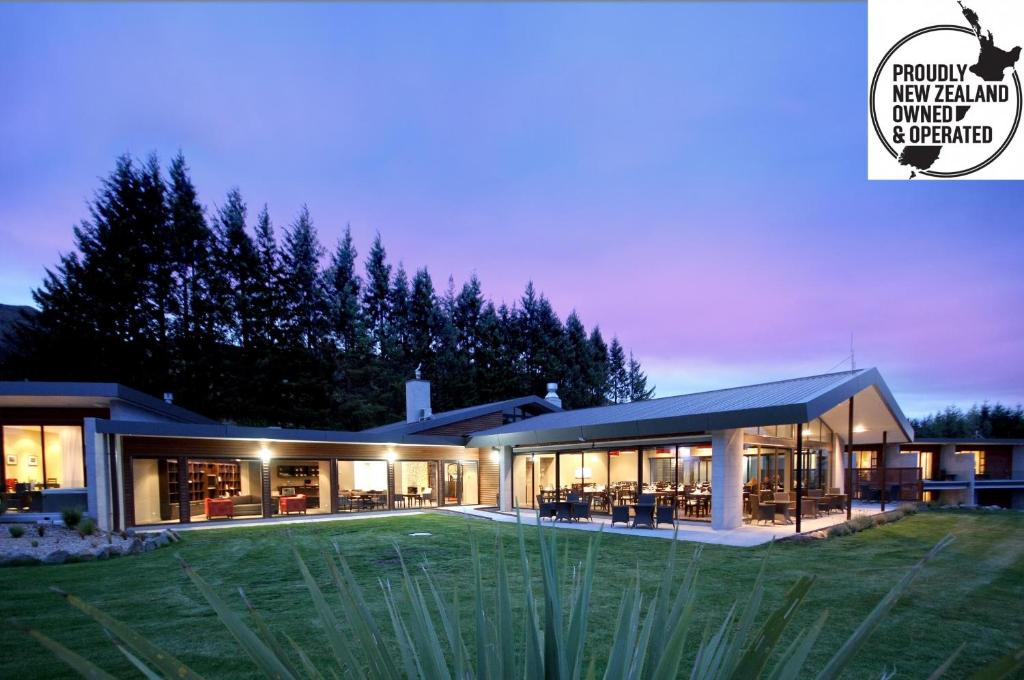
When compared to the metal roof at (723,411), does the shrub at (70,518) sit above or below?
below

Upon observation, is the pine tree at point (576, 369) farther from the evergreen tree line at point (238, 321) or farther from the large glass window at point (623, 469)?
the large glass window at point (623, 469)

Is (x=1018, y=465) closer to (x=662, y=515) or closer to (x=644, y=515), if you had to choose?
(x=662, y=515)

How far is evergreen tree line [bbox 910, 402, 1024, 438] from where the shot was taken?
143 feet

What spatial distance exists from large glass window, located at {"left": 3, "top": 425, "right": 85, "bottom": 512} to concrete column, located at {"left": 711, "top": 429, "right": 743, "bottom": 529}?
70.0ft

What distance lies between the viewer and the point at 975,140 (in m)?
8.59

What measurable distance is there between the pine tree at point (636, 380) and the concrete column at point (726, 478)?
42.4m

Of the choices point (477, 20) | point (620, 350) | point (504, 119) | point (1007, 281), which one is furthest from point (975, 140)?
point (620, 350)

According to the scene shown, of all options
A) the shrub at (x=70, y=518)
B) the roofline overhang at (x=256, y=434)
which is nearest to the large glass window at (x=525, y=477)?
the roofline overhang at (x=256, y=434)

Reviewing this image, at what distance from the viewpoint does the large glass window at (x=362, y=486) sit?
21.1m

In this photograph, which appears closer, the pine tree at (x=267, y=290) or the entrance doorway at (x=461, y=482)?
the entrance doorway at (x=461, y=482)

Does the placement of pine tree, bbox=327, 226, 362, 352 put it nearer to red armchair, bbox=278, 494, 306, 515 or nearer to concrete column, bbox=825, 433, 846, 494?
red armchair, bbox=278, 494, 306, 515

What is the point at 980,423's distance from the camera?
44.4m

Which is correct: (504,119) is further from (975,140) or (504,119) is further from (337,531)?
(337,531)

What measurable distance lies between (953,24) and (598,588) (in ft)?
33.9
